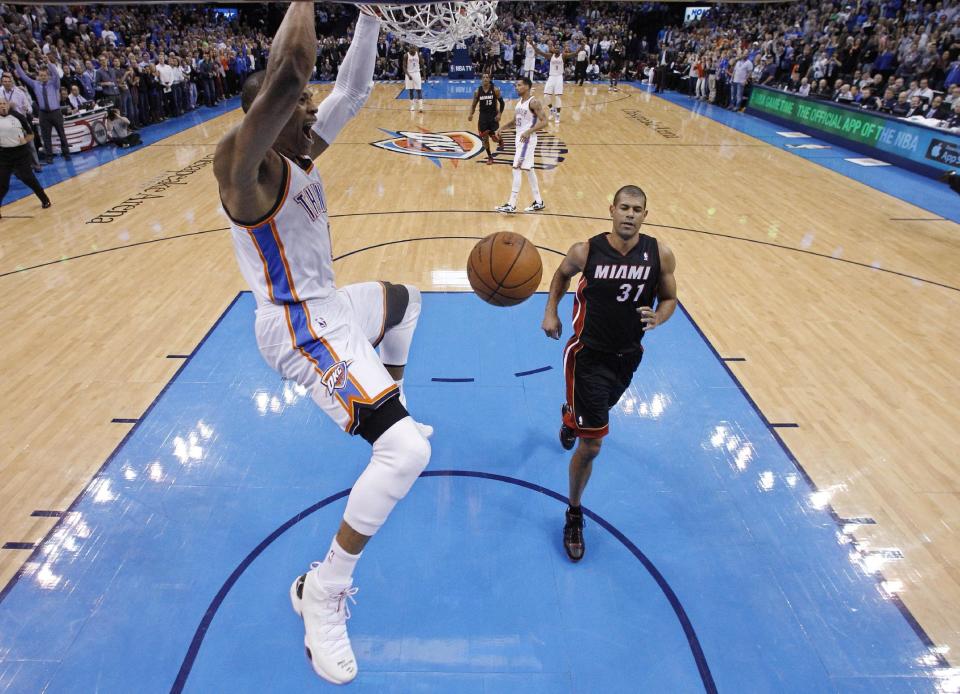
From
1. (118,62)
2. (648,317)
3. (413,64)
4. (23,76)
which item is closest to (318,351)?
(648,317)

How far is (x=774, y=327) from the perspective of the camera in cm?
585

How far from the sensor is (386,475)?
2.65 metres

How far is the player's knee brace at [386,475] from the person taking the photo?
265 centimetres

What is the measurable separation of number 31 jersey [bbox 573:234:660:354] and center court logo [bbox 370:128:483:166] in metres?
9.40

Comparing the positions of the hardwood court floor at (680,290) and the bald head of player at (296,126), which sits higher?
the bald head of player at (296,126)

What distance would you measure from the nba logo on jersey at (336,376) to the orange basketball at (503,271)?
4.71ft

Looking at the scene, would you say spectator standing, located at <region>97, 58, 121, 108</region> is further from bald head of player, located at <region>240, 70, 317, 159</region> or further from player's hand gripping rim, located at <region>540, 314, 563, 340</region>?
player's hand gripping rim, located at <region>540, 314, 563, 340</region>

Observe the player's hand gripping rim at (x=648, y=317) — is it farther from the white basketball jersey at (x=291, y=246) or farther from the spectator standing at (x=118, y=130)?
the spectator standing at (x=118, y=130)

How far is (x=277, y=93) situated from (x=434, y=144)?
12.1 metres

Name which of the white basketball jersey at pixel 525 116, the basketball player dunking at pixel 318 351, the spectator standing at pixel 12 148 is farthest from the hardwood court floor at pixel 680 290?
Result: the basketball player dunking at pixel 318 351

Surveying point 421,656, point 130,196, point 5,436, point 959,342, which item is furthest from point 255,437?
point 130,196

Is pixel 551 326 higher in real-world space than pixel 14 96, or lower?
lower

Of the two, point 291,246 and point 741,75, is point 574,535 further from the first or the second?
point 741,75

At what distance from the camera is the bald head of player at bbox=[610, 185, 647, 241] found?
3156 mm
